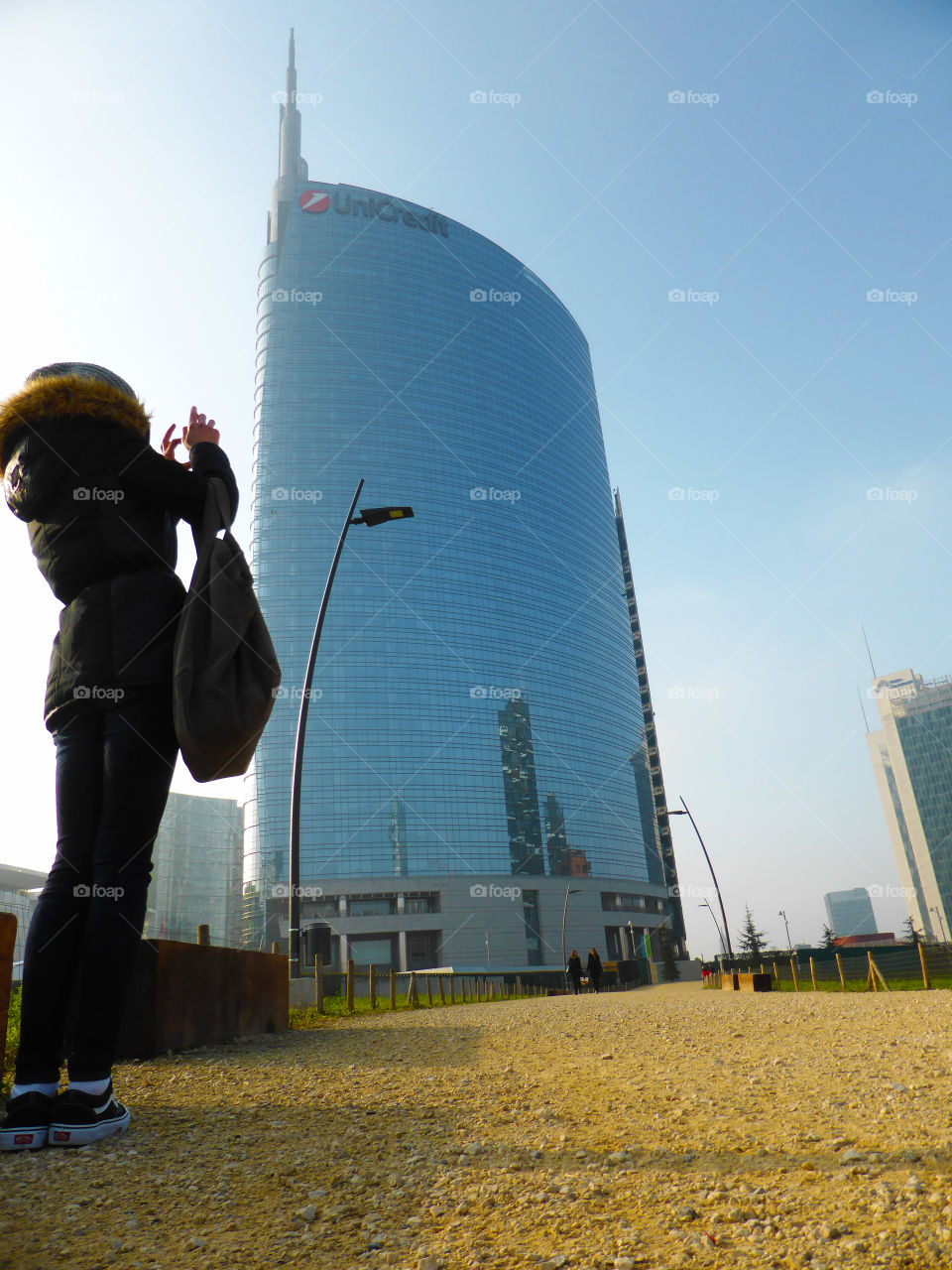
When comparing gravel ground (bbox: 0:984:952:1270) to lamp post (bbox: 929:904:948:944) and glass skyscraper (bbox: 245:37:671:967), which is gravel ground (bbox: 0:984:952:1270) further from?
lamp post (bbox: 929:904:948:944)

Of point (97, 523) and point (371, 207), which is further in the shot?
point (371, 207)

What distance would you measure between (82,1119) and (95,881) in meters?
0.67

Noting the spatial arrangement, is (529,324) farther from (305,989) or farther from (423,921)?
(305,989)

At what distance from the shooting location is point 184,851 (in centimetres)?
9494

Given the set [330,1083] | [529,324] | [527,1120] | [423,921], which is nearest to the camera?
[527,1120]

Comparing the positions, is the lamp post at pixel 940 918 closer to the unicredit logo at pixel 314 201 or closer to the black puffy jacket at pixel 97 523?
the black puffy jacket at pixel 97 523

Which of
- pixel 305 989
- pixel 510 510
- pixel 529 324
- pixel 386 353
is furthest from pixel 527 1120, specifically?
pixel 529 324

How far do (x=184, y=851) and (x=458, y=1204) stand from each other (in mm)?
104493

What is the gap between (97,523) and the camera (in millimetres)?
2701

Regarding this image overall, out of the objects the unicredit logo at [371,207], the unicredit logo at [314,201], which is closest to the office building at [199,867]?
the unicredit logo at [314,201]

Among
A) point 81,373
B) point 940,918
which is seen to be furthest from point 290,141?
point 940,918

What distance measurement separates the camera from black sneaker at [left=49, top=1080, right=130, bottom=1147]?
2.08 m

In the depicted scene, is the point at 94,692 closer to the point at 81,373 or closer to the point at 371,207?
the point at 81,373

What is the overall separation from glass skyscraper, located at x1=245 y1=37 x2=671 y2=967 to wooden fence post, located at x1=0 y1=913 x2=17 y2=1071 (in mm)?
71416
